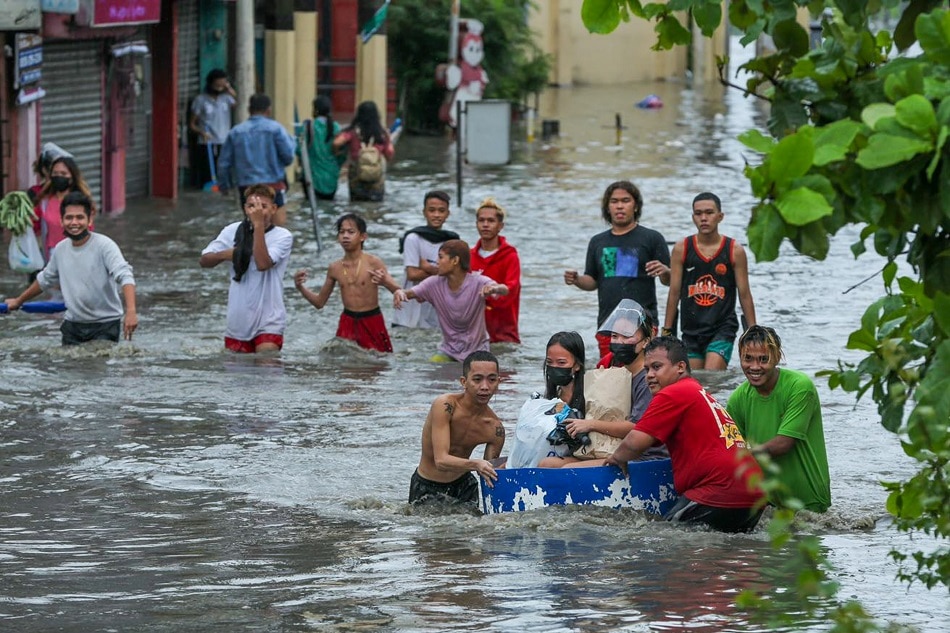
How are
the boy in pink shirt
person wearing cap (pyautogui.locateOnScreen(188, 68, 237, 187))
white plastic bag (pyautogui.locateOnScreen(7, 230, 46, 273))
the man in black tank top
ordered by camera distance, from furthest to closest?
person wearing cap (pyautogui.locateOnScreen(188, 68, 237, 187)) < white plastic bag (pyautogui.locateOnScreen(7, 230, 46, 273)) < the boy in pink shirt < the man in black tank top

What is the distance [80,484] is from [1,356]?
4.21 m

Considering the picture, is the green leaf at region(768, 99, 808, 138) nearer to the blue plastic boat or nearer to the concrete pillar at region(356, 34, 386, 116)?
the blue plastic boat

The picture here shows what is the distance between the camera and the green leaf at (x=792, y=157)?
12.6 ft

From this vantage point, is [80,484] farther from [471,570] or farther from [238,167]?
[238,167]

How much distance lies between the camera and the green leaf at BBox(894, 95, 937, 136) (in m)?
3.79

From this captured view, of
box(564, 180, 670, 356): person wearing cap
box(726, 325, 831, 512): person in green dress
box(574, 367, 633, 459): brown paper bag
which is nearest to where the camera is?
box(726, 325, 831, 512): person in green dress

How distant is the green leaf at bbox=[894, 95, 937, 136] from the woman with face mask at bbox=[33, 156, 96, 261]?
38.0 ft

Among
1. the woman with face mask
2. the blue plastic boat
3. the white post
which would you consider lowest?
the blue plastic boat

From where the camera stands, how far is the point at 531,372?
13.6m

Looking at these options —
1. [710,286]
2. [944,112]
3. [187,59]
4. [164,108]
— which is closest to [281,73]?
[187,59]

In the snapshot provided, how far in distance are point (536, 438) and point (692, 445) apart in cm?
78

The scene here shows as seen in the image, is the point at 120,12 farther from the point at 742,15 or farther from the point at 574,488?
the point at 742,15

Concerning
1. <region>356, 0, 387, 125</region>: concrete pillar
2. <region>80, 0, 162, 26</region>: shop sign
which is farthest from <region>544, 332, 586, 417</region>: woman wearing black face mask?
<region>356, 0, 387, 125</region>: concrete pillar

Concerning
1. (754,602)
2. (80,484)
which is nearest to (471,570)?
(80,484)
